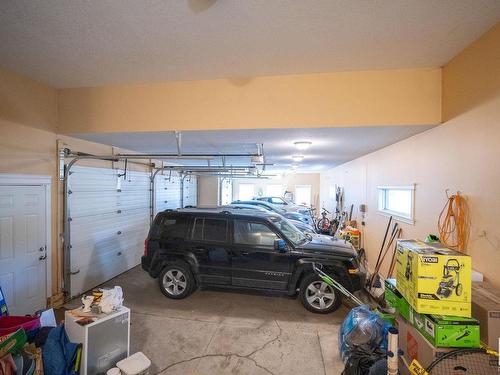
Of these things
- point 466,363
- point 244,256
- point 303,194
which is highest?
point 303,194

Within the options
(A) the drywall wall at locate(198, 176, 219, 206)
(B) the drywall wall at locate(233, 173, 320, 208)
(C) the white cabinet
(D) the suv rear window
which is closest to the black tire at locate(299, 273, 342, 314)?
(D) the suv rear window

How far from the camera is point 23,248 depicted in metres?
3.32

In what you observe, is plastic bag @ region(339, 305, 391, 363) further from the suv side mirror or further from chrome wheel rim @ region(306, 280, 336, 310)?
the suv side mirror

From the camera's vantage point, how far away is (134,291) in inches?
180

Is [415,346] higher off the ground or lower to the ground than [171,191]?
lower

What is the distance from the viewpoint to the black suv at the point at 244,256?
3830 mm

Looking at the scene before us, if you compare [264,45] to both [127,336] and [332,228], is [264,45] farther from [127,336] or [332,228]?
[332,228]

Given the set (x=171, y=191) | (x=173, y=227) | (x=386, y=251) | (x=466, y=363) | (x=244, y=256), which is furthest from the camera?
(x=171, y=191)

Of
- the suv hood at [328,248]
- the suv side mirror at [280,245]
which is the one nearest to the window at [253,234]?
the suv side mirror at [280,245]

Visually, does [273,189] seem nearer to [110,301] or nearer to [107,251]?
[107,251]

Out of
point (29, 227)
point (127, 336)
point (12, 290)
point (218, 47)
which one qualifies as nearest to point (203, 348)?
point (127, 336)

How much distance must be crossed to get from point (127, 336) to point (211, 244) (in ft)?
6.03

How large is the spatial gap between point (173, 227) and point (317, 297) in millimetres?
2770

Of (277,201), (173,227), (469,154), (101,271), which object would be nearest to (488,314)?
(469,154)
